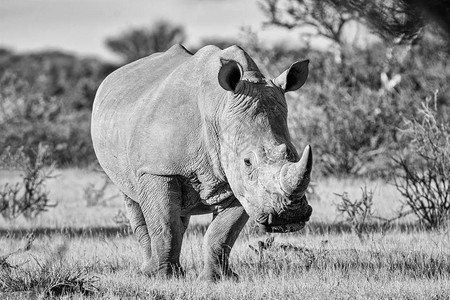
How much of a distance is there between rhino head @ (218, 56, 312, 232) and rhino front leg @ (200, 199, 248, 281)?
0.53 m

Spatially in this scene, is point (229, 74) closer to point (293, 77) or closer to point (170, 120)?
point (293, 77)

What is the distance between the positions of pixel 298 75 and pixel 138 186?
1484 mm

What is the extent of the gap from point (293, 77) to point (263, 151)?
84cm

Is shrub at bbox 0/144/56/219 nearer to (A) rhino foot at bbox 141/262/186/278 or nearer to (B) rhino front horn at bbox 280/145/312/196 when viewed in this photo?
(A) rhino foot at bbox 141/262/186/278

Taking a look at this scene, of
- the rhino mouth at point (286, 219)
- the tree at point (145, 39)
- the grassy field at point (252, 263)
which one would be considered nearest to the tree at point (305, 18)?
the grassy field at point (252, 263)

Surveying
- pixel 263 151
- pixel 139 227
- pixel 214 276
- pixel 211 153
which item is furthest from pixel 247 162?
pixel 139 227

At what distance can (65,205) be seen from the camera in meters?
11.8

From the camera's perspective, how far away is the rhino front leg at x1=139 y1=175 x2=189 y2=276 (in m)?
6.46

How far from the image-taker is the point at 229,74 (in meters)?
6.01

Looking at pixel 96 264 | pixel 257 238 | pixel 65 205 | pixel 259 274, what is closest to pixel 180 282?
pixel 259 274

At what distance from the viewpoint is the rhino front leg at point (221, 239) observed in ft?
21.5

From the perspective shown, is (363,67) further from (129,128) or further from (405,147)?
(129,128)

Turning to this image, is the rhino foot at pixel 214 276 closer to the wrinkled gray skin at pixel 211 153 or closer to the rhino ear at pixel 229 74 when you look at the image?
the wrinkled gray skin at pixel 211 153

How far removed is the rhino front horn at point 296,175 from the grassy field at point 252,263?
0.88m
